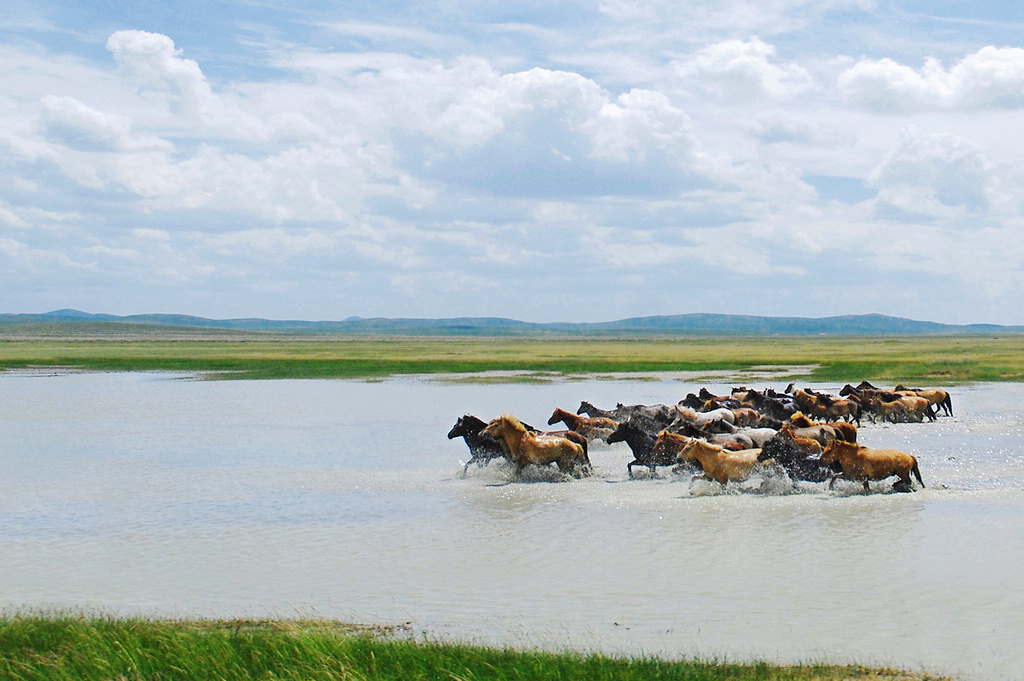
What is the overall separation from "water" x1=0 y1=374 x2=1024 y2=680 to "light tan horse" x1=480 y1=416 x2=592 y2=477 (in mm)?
407

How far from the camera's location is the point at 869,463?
45.4ft

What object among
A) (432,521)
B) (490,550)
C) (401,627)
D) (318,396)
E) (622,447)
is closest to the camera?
(401,627)

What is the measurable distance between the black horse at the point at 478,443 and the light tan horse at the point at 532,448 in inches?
9.7

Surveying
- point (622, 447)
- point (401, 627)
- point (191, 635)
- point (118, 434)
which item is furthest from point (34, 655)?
point (118, 434)

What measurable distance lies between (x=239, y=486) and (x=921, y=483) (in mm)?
10126

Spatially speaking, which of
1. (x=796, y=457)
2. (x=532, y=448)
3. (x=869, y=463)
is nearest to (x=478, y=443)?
(x=532, y=448)

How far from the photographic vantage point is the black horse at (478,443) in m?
16.0

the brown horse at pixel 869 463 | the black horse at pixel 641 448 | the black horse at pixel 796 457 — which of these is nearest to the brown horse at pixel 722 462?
the black horse at pixel 796 457

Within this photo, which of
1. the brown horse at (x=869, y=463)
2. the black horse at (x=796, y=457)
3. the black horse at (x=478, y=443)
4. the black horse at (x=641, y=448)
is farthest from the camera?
the black horse at (x=478, y=443)

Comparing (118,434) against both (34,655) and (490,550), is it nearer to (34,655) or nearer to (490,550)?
(490,550)

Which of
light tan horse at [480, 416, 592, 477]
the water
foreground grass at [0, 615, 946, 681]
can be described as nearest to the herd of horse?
light tan horse at [480, 416, 592, 477]

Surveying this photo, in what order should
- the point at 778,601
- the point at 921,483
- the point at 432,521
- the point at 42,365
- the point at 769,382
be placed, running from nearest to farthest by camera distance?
the point at 778,601, the point at 432,521, the point at 921,483, the point at 769,382, the point at 42,365

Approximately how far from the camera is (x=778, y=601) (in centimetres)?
873

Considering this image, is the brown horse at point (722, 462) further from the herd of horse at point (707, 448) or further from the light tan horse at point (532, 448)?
the light tan horse at point (532, 448)
